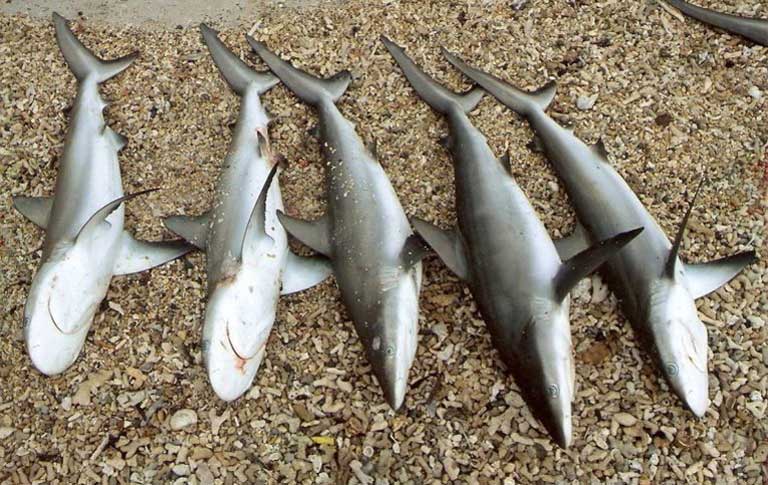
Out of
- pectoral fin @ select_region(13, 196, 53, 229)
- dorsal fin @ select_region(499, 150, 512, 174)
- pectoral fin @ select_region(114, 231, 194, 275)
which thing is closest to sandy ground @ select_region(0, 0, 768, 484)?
pectoral fin @ select_region(114, 231, 194, 275)

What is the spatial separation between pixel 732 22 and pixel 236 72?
2582mm

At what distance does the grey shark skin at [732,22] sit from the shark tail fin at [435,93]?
4.12 ft

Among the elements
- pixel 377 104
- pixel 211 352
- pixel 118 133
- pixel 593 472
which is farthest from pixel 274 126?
pixel 593 472

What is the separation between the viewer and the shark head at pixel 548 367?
102 inches

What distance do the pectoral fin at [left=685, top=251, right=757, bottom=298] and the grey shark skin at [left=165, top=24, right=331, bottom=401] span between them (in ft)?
5.01

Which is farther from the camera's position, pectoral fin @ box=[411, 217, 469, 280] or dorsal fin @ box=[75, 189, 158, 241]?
dorsal fin @ box=[75, 189, 158, 241]

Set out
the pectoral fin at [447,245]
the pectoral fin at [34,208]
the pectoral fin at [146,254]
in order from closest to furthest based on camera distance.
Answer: the pectoral fin at [447,245] → the pectoral fin at [146,254] → the pectoral fin at [34,208]

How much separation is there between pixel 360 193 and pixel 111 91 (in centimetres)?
168

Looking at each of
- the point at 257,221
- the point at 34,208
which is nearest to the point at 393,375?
the point at 257,221

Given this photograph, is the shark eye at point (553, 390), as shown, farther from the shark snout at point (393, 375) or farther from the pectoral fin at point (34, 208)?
the pectoral fin at point (34, 208)

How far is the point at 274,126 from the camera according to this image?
3818mm

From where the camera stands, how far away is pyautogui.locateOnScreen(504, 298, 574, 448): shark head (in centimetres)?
260

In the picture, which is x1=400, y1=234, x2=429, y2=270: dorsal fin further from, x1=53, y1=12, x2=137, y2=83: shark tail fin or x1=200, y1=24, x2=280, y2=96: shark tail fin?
x1=53, y1=12, x2=137, y2=83: shark tail fin

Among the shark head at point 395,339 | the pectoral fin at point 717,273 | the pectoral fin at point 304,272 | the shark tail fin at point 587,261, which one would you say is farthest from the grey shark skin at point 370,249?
the pectoral fin at point 717,273
